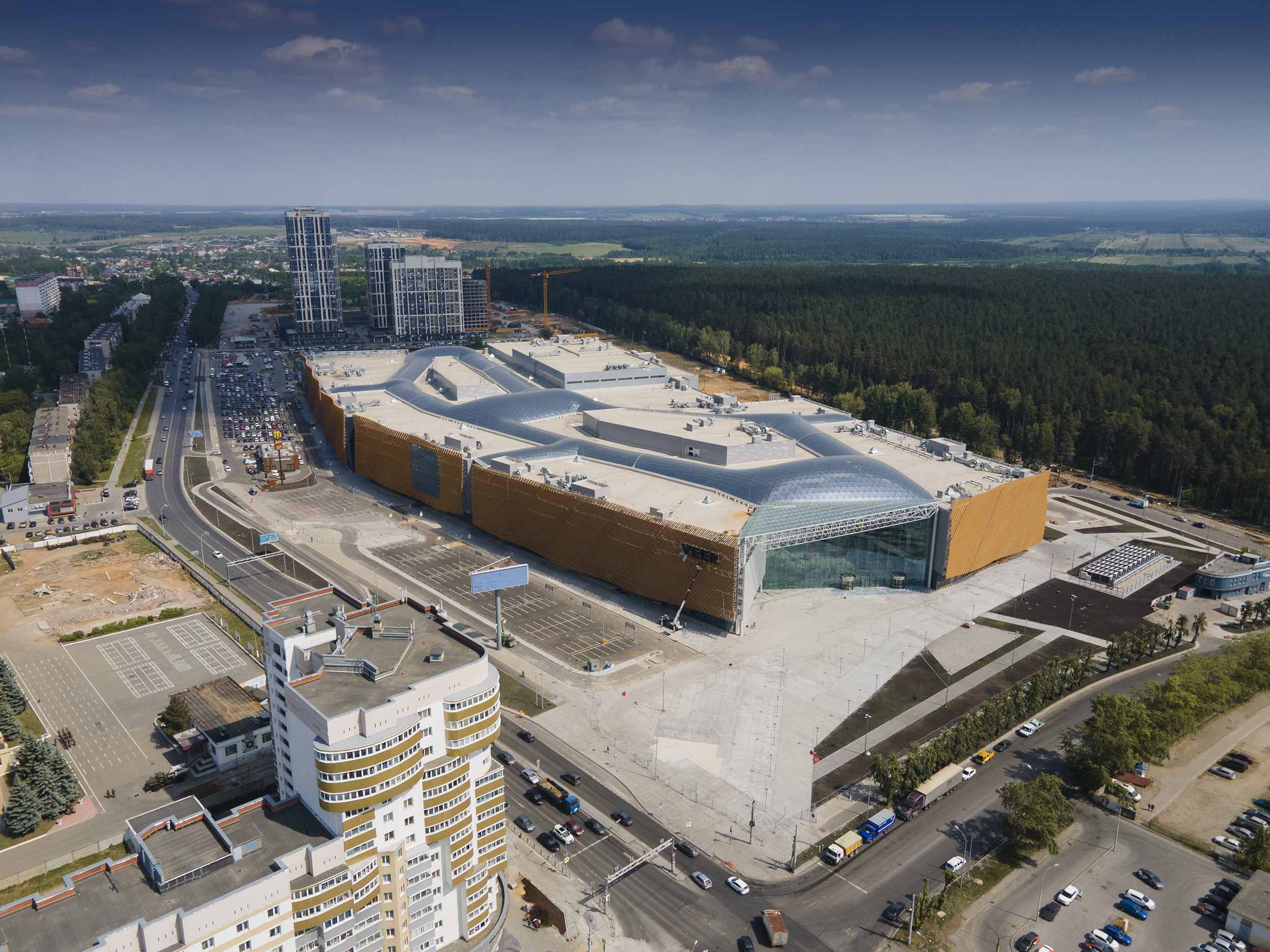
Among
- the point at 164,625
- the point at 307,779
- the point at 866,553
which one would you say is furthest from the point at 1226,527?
the point at 164,625

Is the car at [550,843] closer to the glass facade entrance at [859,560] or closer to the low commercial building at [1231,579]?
the glass facade entrance at [859,560]

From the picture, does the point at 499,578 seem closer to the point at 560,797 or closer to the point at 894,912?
the point at 560,797

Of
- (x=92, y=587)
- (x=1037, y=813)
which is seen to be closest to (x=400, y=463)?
(x=92, y=587)

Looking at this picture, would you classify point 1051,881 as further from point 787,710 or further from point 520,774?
point 520,774

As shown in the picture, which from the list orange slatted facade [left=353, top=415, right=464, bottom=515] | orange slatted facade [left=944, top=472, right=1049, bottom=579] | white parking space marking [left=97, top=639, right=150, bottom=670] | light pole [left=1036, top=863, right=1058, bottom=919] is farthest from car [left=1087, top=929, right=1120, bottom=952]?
orange slatted facade [left=353, top=415, right=464, bottom=515]

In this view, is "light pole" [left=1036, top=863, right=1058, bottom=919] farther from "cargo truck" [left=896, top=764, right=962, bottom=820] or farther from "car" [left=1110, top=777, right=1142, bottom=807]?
"car" [left=1110, top=777, right=1142, bottom=807]

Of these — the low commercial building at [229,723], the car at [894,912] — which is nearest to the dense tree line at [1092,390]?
the car at [894,912]
